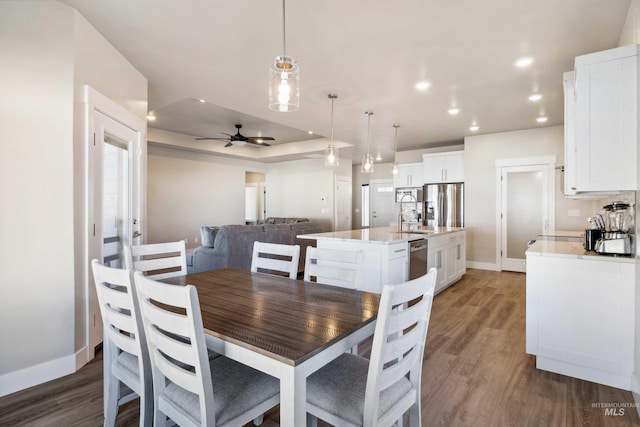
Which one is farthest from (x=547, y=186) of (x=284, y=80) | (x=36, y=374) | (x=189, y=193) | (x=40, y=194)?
(x=189, y=193)

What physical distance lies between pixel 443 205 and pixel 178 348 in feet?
20.9

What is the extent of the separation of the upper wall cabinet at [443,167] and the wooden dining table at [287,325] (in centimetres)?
560

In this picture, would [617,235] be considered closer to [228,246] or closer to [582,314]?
[582,314]

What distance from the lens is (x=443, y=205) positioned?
6699mm

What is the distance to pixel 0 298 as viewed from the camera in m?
2.06

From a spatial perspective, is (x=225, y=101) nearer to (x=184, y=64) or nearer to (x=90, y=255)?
(x=184, y=64)

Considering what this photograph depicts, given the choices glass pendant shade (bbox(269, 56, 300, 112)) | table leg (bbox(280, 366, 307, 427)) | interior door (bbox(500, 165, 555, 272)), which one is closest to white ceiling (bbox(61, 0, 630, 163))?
glass pendant shade (bbox(269, 56, 300, 112))

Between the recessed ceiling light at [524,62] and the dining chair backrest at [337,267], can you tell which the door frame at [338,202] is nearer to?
the recessed ceiling light at [524,62]

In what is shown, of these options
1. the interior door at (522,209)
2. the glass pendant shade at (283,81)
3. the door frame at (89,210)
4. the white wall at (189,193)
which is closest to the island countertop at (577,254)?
the glass pendant shade at (283,81)

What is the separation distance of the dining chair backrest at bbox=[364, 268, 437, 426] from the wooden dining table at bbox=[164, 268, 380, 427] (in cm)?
16

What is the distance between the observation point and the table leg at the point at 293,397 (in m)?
1.02

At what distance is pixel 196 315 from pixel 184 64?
Answer: 9.91ft

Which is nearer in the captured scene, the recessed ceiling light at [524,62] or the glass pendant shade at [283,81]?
the glass pendant shade at [283,81]

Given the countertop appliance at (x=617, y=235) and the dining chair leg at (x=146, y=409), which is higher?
the countertop appliance at (x=617, y=235)
